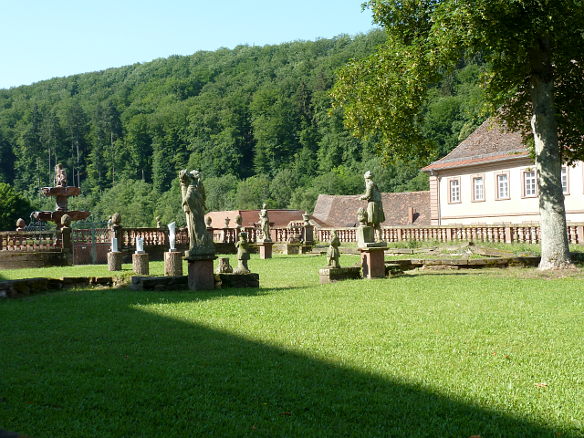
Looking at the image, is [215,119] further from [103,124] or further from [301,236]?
[301,236]

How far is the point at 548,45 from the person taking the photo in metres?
16.4

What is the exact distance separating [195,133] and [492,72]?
82977 mm

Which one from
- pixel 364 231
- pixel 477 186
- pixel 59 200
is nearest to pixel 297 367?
pixel 364 231

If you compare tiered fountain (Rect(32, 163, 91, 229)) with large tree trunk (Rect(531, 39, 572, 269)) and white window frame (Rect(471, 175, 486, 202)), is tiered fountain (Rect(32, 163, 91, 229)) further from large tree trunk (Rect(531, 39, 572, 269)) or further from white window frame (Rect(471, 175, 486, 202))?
large tree trunk (Rect(531, 39, 572, 269))

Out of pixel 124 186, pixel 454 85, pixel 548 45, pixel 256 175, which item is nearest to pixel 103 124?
pixel 124 186

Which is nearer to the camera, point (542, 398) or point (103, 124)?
point (542, 398)

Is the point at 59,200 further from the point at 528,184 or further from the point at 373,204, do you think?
the point at 528,184

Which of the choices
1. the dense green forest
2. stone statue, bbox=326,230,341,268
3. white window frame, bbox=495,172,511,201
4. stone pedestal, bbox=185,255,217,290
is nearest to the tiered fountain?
stone statue, bbox=326,230,341,268

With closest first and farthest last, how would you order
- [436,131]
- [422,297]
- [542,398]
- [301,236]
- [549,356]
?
[542,398] < [549,356] < [422,297] < [301,236] < [436,131]

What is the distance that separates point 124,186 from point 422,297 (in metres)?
92.3

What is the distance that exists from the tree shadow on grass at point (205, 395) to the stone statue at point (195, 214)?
17.3 ft

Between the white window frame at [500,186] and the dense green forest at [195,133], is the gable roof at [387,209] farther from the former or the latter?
the dense green forest at [195,133]

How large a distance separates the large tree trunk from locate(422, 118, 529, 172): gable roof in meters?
18.9

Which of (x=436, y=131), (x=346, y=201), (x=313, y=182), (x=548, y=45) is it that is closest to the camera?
(x=548, y=45)
